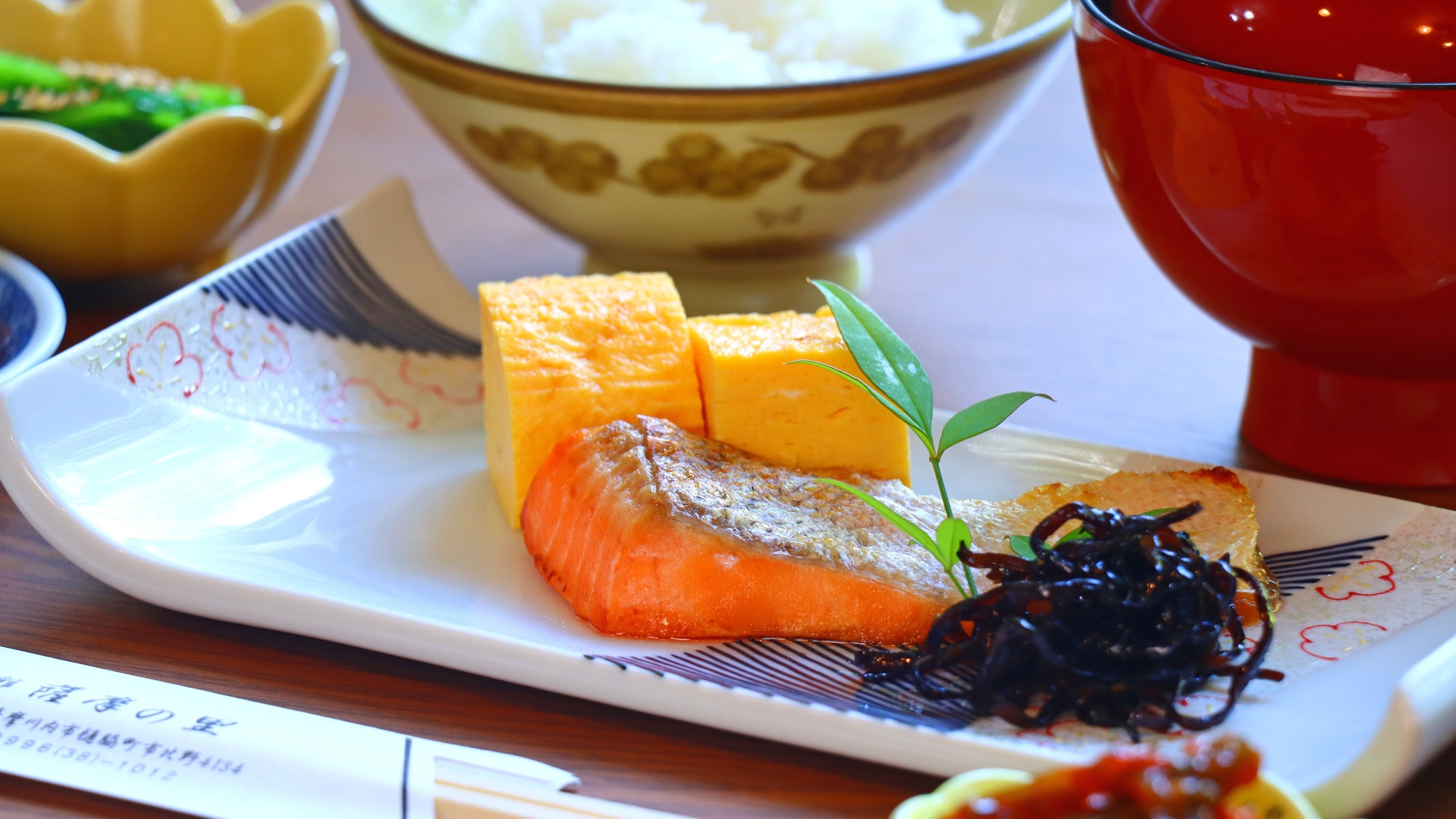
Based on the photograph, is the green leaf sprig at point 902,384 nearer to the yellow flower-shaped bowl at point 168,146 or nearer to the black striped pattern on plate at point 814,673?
the black striped pattern on plate at point 814,673

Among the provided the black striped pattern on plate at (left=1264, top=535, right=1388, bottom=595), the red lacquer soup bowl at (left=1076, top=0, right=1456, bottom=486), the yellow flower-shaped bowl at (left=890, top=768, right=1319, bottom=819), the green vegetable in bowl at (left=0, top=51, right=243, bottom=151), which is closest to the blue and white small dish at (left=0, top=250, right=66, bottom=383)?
the green vegetable in bowl at (left=0, top=51, right=243, bottom=151)

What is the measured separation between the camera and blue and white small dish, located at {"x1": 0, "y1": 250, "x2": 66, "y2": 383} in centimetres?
125

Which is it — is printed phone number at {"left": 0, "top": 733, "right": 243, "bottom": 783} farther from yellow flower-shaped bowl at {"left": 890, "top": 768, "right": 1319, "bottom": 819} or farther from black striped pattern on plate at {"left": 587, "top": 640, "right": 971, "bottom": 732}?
yellow flower-shaped bowl at {"left": 890, "top": 768, "right": 1319, "bottom": 819}

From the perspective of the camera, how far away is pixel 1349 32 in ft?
3.47

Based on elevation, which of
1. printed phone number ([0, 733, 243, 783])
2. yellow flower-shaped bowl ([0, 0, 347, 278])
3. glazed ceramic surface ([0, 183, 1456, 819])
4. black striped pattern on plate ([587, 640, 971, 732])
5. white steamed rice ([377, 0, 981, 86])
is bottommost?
printed phone number ([0, 733, 243, 783])

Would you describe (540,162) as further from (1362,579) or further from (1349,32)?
(1362,579)

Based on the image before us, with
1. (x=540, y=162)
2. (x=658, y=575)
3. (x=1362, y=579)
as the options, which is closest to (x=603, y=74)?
(x=540, y=162)

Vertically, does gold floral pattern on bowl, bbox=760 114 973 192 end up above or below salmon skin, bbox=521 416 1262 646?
above

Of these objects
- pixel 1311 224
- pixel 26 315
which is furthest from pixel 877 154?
pixel 26 315

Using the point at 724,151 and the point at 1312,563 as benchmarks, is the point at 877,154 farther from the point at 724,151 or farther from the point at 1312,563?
the point at 1312,563

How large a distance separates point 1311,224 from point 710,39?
0.78 metres

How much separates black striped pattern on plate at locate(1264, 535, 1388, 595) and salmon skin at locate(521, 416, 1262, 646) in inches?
2.3

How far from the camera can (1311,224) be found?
106 cm

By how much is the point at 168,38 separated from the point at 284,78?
0.24 meters
